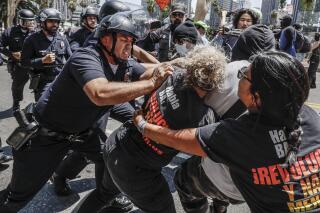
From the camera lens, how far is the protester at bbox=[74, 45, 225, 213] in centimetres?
198

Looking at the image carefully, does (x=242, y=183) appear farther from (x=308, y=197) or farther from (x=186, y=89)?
(x=186, y=89)

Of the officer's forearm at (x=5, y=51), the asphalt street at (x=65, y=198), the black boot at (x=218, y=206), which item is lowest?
the asphalt street at (x=65, y=198)

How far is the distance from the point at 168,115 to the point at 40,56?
10.8 feet

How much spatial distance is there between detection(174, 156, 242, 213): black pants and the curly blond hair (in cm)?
69

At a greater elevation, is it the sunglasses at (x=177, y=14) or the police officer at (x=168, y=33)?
the sunglasses at (x=177, y=14)

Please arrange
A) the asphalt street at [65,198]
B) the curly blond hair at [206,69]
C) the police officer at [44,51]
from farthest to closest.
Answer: the police officer at [44,51], the asphalt street at [65,198], the curly blond hair at [206,69]

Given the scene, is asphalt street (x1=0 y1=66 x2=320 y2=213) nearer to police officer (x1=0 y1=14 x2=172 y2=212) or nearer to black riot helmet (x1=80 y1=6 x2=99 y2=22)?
police officer (x1=0 y1=14 x2=172 y2=212)

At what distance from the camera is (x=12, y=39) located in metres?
6.23

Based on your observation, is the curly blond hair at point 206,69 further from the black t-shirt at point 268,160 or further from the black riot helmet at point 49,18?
the black riot helmet at point 49,18

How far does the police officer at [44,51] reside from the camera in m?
4.68

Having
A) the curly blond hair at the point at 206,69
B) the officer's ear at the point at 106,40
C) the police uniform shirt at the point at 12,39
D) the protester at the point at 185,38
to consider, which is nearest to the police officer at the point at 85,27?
the police uniform shirt at the point at 12,39

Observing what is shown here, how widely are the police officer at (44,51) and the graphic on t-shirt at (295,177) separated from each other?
364 centimetres

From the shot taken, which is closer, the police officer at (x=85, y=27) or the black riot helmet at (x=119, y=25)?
the black riot helmet at (x=119, y=25)

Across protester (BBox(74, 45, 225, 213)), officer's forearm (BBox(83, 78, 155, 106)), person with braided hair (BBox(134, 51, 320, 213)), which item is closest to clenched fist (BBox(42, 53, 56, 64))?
protester (BBox(74, 45, 225, 213))
